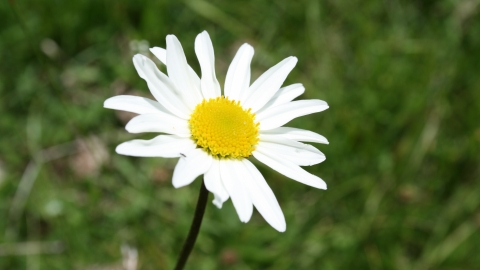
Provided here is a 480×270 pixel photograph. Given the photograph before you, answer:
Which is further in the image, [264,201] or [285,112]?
[285,112]

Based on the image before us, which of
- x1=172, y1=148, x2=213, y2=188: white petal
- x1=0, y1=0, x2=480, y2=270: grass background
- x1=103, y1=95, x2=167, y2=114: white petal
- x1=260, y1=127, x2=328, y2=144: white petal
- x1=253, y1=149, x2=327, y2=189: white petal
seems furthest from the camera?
x1=0, y1=0, x2=480, y2=270: grass background

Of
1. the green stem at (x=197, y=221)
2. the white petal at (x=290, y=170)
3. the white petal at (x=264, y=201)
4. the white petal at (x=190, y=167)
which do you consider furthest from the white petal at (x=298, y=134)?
the green stem at (x=197, y=221)

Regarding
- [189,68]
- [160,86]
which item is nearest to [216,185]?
[160,86]

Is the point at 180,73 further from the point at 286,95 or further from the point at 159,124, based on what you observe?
the point at 286,95

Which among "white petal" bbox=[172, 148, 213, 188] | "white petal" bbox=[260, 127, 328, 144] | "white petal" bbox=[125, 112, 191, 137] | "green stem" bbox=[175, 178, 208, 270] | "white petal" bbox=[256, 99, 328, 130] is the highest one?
"white petal" bbox=[256, 99, 328, 130]

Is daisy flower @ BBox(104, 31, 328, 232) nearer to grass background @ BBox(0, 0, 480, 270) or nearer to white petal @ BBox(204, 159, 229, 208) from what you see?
white petal @ BBox(204, 159, 229, 208)

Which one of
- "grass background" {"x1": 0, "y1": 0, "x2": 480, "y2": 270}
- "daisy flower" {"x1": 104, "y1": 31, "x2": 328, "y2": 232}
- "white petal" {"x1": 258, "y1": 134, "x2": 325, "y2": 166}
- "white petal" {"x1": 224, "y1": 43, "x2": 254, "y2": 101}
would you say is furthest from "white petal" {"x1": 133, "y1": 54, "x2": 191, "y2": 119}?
"grass background" {"x1": 0, "y1": 0, "x2": 480, "y2": 270}
